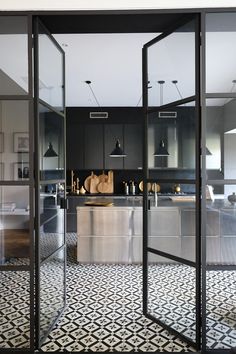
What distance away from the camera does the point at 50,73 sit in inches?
104

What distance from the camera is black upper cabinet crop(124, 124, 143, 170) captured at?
22.9 feet

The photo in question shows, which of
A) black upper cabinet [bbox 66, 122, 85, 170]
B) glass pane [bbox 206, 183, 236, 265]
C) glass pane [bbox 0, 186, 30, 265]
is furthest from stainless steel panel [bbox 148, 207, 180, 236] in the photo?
black upper cabinet [bbox 66, 122, 85, 170]

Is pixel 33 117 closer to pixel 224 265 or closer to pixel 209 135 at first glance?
pixel 209 135

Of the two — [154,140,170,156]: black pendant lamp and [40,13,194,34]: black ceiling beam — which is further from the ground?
[40,13,194,34]: black ceiling beam

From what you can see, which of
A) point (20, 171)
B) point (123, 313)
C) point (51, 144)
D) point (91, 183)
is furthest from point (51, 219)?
point (91, 183)

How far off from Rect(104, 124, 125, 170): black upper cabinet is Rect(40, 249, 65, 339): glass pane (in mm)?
4289

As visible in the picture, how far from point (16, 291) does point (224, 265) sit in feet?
7.49

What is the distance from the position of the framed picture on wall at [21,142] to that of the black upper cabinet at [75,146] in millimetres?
4621

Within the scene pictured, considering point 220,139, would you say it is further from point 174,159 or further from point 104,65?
point 104,65

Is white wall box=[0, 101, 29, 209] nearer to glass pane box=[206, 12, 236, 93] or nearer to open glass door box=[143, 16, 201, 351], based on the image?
open glass door box=[143, 16, 201, 351]

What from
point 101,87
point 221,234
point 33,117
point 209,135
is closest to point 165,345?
point 221,234

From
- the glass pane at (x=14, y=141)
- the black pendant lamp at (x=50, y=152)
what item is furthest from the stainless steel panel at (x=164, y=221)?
the glass pane at (x=14, y=141)

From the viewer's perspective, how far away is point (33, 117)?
2.29 meters

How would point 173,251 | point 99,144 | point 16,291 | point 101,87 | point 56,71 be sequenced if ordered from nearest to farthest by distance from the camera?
point 173,251 → point 56,71 → point 16,291 → point 101,87 → point 99,144
